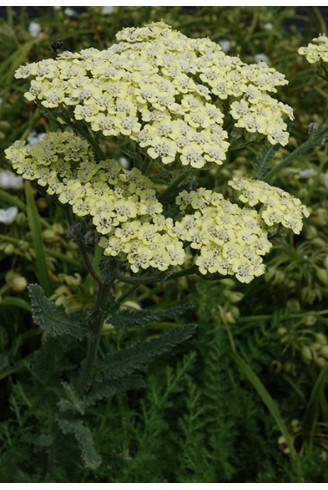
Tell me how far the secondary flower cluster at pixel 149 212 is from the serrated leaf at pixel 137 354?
0.41 meters

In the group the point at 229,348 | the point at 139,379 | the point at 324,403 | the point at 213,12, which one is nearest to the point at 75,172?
the point at 139,379

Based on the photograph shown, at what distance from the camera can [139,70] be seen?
1.47 metres

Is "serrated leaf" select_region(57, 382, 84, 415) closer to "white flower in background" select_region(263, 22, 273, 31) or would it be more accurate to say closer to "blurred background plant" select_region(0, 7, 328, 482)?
"blurred background plant" select_region(0, 7, 328, 482)

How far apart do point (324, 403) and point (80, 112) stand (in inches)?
55.3

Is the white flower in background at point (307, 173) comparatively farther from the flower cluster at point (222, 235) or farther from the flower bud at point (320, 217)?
the flower cluster at point (222, 235)

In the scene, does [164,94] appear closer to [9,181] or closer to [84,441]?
[84,441]

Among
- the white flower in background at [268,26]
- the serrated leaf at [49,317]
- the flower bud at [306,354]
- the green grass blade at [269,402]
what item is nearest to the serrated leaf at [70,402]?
the serrated leaf at [49,317]

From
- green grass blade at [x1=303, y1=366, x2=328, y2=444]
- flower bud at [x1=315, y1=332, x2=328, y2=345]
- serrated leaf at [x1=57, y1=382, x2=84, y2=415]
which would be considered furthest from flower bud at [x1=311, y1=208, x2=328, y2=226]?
serrated leaf at [x1=57, y1=382, x2=84, y2=415]

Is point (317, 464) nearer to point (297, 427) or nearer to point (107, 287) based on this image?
point (297, 427)

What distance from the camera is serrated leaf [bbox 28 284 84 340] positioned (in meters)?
1.59

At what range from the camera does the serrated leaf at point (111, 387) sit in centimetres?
188

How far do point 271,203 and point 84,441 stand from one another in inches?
30.8

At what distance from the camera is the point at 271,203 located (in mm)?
1535

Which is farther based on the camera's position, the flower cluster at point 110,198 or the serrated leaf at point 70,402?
the serrated leaf at point 70,402
